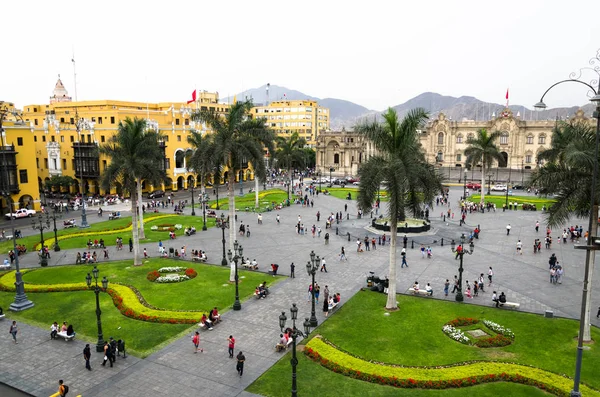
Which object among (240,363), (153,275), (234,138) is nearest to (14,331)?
(153,275)

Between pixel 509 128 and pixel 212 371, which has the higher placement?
pixel 509 128

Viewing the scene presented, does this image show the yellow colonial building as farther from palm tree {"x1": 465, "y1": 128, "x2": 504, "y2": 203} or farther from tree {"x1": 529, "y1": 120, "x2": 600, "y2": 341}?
tree {"x1": 529, "y1": 120, "x2": 600, "y2": 341}

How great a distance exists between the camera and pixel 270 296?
24.2 metres

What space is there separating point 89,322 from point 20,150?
40095 mm

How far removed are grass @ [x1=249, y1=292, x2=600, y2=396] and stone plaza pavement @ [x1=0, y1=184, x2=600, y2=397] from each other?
4.83 feet

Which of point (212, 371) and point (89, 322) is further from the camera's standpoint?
point (89, 322)

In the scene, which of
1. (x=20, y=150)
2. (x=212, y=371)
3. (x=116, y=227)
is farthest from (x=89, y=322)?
(x=20, y=150)

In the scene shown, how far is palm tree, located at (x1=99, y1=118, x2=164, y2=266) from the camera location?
29.8 m

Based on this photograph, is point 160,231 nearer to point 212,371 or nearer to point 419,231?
point 419,231

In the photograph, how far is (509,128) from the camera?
8938 cm

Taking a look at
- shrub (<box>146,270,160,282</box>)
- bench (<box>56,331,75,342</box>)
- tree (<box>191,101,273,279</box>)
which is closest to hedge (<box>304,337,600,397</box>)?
bench (<box>56,331,75,342</box>)

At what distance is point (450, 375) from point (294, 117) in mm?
115038

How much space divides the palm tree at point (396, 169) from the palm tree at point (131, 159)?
1653cm

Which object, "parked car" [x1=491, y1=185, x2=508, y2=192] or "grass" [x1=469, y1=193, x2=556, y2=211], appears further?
"parked car" [x1=491, y1=185, x2=508, y2=192]
